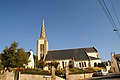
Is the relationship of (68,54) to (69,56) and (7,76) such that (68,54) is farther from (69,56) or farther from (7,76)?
(7,76)

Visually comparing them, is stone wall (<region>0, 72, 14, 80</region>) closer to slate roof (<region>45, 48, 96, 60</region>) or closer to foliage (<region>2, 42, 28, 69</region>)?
foliage (<region>2, 42, 28, 69</region>)

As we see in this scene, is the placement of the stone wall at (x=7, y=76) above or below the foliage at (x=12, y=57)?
below

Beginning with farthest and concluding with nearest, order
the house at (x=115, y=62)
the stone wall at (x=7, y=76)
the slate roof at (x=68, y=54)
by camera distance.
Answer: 1. the slate roof at (x=68, y=54)
2. the house at (x=115, y=62)
3. the stone wall at (x=7, y=76)

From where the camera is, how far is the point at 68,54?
252 feet

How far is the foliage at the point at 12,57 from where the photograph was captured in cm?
4016

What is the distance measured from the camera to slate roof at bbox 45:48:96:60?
73938 mm

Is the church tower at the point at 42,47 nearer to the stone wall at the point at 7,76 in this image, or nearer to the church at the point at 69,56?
the church at the point at 69,56

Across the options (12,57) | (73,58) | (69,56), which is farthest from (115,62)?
(12,57)

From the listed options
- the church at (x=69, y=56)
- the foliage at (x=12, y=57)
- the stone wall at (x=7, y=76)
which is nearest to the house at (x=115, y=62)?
the church at (x=69, y=56)

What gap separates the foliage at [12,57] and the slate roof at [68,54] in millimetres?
35412

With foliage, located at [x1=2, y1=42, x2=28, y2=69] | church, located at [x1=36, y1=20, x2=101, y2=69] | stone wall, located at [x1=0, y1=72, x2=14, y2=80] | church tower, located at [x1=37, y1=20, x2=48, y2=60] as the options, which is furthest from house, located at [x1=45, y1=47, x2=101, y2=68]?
stone wall, located at [x1=0, y1=72, x2=14, y2=80]

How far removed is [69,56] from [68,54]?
1.65 m

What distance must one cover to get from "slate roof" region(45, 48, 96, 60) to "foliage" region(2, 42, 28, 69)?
35.4m

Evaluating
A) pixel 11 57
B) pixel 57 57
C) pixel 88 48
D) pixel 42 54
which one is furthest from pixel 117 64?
pixel 11 57
